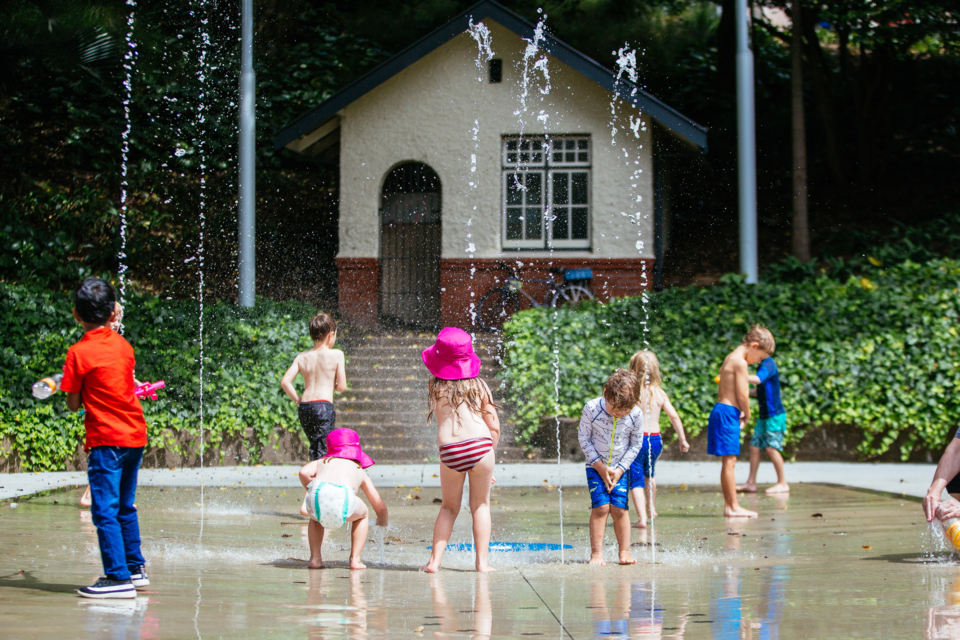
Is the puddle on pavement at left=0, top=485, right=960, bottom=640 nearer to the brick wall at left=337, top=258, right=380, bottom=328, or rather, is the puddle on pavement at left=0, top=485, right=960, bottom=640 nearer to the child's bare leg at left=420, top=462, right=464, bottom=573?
the child's bare leg at left=420, top=462, right=464, bottom=573

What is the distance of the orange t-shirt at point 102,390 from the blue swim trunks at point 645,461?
3.40m

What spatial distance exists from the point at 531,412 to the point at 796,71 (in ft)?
36.9

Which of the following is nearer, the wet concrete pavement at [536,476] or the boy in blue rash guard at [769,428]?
the boy in blue rash guard at [769,428]

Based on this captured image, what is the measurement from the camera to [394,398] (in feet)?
45.6

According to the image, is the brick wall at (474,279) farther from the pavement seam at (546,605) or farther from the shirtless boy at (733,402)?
the pavement seam at (546,605)

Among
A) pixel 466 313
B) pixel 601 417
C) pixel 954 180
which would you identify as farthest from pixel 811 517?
pixel 954 180

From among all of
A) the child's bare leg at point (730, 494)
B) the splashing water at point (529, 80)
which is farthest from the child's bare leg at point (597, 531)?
the splashing water at point (529, 80)

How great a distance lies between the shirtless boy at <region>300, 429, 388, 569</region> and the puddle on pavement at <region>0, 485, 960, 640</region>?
0.65ft

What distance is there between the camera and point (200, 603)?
193 inches

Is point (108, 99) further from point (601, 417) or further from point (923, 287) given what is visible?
point (601, 417)

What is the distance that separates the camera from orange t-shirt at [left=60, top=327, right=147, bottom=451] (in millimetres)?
5000

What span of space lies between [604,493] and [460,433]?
1122mm

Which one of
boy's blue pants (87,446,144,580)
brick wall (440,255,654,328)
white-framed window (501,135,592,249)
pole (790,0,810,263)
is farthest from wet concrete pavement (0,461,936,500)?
pole (790,0,810,263)

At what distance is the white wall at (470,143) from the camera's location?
61.5 ft
